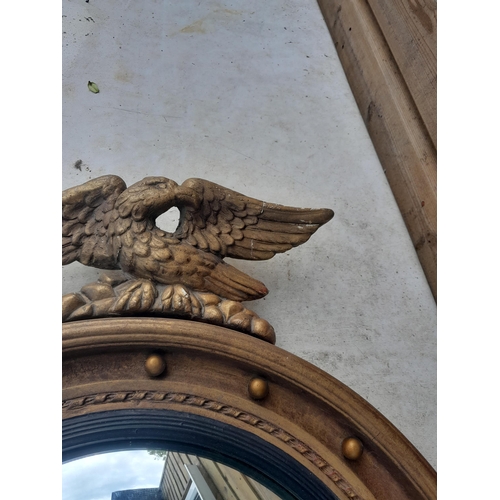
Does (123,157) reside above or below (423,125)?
below

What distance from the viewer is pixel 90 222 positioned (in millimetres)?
Result: 910

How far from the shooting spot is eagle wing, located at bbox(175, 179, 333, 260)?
0.93 m

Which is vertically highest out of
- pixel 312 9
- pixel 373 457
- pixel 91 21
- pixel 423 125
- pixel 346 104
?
pixel 312 9

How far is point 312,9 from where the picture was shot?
1.48 m

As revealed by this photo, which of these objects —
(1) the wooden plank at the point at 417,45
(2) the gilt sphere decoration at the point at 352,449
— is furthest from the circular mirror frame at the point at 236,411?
(1) the wooden plank at the point at 417,45

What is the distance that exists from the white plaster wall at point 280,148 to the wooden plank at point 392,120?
0.03 m

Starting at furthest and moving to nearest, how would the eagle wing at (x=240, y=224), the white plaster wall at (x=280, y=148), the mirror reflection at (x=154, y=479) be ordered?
the white plaster wall at (x=280, y=148) → the eagle wing at (x=240, y=224) → the mirror reflection at (x=154, y=479)

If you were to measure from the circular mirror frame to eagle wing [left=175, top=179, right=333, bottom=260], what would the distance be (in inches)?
6.0

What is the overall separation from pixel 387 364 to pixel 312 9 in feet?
2.93

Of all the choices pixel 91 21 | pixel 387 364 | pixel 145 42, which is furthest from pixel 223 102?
pixel 387 364

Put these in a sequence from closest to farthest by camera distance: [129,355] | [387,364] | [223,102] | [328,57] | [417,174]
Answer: [129,355]
[387,364]
[417,174]
[223,102]
[328,57]

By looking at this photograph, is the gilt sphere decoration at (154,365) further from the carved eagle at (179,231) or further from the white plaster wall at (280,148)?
the white plaster wall at (280,148)

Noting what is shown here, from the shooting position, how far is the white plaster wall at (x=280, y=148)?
1.04 metres
